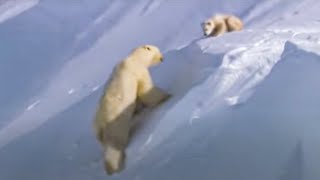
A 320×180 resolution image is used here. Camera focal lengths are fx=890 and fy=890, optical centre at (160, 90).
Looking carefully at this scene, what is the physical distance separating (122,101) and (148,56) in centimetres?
32

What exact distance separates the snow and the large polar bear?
81 mm

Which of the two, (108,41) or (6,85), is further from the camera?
(108,41)

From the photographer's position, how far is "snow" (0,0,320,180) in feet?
11.1

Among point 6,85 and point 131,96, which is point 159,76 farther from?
point 6,85

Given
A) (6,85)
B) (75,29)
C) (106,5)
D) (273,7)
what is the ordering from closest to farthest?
(6,85), (273,7), (75,29), (106,5)

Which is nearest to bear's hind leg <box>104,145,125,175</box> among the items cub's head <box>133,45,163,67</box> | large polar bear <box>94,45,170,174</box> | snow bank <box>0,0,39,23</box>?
large polar bear <box>94,45,170,174</box>

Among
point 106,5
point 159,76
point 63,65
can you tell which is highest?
point 159,76

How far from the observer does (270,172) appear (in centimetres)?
335

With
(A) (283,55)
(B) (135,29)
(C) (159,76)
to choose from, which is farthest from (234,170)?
(B) (135,29)

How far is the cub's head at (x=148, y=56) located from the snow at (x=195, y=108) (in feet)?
0.17

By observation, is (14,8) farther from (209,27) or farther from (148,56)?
(148,56)

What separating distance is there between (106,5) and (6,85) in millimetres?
1878

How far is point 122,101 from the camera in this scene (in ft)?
13.1

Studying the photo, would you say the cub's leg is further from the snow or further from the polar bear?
the snow
